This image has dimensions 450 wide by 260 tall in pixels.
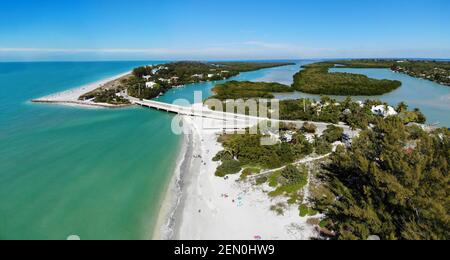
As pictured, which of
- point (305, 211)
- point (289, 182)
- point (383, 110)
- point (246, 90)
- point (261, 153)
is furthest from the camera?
point (246, 90)

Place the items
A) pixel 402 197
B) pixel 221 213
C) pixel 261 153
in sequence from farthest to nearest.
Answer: pixel 261 153, pixel 221 213, pixel 402 197

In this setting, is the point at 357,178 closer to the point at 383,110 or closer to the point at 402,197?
the point at 402,197

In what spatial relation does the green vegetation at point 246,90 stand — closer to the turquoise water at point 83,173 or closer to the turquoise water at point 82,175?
the turquoise water at point 83,173

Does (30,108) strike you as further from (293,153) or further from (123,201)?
(293,153)

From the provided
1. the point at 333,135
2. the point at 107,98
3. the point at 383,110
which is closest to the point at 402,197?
the point at 333,135

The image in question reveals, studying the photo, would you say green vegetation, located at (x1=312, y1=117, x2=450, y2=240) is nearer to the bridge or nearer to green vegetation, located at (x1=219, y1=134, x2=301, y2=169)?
green vegetation, located at (x1=219, y1=134, x2=301, y2=169)

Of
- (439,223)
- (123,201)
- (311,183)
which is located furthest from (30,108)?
(439,223)
